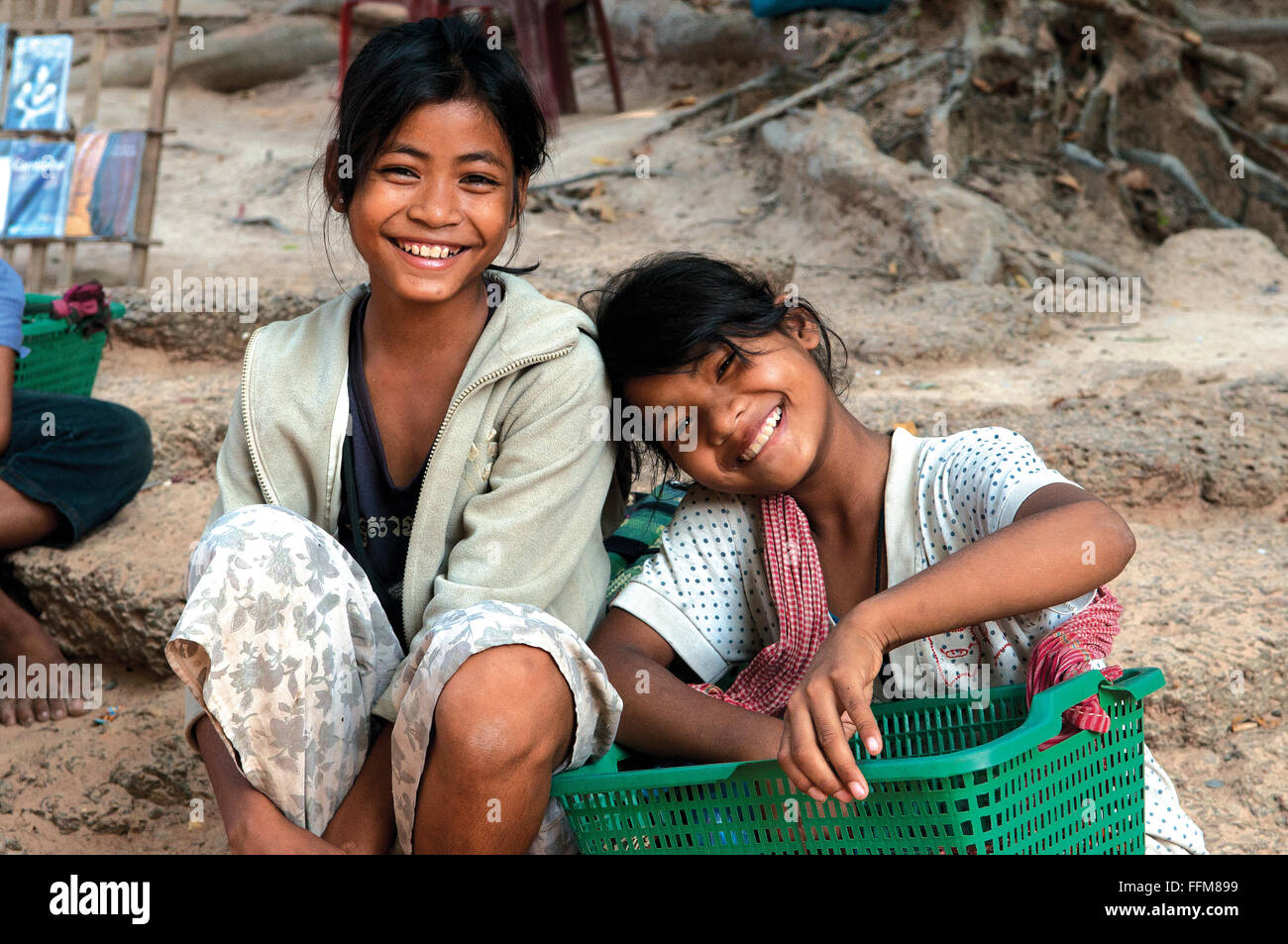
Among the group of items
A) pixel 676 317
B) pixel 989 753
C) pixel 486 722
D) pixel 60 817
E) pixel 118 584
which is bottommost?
pixel 60 817

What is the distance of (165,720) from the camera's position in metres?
2.64

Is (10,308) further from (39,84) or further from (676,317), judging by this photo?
(39,84)

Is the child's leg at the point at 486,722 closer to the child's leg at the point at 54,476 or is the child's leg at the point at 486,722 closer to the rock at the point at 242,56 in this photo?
the child's leg at the point at 54,476

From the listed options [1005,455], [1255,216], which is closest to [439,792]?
[1005,455]

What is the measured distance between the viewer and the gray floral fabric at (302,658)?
1568 millimetres

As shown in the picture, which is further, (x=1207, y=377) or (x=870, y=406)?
(x=1207, y=377)

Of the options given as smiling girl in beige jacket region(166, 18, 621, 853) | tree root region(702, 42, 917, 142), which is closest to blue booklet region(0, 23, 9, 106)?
tree root region(702, 42, 917, 142)

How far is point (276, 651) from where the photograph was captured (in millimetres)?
1600
